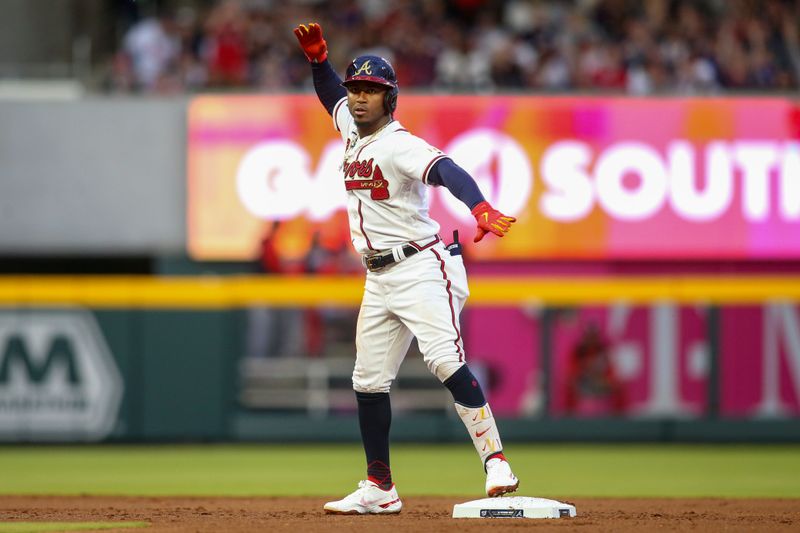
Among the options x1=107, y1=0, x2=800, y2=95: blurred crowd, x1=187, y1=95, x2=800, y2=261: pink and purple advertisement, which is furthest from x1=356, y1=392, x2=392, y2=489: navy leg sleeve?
x1=107, y1=0, x2=800, y2=95: blurred crowd

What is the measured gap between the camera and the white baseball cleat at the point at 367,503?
5820mm

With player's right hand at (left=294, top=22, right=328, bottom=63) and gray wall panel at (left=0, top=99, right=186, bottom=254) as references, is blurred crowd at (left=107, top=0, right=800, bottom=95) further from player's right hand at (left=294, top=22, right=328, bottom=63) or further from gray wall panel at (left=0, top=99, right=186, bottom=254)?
player's right hand at (left=294, top=22, right=328, bottom=63)

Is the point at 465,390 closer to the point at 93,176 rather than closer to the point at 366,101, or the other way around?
the point at 366,101

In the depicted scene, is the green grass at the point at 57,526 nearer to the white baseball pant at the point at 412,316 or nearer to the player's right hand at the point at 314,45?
the white baseball pant at the point at 412,316

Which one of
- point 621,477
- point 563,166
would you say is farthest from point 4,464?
point 563,166

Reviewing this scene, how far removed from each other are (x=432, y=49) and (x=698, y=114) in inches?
110

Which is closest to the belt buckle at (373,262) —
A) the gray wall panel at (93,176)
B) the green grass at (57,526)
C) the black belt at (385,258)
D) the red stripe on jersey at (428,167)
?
the black belt at (385,258)

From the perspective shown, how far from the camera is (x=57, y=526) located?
5621 millimetres

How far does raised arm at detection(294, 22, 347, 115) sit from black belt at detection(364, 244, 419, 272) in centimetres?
88

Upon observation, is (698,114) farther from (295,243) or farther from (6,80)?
(6,80)

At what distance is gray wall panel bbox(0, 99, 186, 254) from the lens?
535 inches

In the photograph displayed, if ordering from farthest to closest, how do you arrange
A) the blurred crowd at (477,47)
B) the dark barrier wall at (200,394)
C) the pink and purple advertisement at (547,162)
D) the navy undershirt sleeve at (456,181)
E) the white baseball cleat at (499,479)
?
1. the blurred crowd at (477,47)
2. the pink and purple advertisement at (547,162)
3. the dark barrier wall at (200,394)
4. the white baseball cleat at (499,479)
5. the navy undershirt sleeve at (456,181)

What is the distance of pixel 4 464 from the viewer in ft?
A: 31.7

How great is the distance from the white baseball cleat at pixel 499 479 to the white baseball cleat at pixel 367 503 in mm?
524
